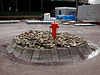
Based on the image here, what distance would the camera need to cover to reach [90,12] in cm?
2058

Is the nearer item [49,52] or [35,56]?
[35,56]

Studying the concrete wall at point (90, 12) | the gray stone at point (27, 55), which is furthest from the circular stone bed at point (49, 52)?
the concrete wall at point (90, 12)

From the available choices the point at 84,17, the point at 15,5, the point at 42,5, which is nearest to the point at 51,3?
the point at 42,5

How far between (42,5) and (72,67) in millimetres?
33125

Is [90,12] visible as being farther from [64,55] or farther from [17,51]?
[17,51]

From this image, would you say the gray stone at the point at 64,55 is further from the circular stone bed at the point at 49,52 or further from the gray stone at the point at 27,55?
the gray stone at the point at 27,55

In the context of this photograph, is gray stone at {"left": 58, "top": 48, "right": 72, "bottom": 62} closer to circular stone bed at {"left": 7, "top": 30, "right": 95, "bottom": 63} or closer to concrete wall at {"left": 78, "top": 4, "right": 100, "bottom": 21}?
circular stone bed at {"left": 7, "top": 30, "right": 95, "bottom": 63}

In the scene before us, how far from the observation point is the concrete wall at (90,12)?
19.3 m

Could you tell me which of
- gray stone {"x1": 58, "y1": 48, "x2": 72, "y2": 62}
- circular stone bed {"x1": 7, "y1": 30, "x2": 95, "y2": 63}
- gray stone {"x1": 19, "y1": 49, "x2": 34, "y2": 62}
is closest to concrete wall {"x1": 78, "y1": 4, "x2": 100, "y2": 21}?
circular stone bed {"x1": 7, "y1": 30, "x2": 95, "y2": 63}

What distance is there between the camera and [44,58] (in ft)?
15.7

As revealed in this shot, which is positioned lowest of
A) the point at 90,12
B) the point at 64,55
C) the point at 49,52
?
the point at 64,55

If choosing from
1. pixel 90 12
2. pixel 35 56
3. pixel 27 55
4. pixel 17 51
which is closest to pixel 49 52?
pixel 35 56

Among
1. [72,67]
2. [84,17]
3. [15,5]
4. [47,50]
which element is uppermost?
[15,5]

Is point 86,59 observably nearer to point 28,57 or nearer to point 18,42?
point 28,57
